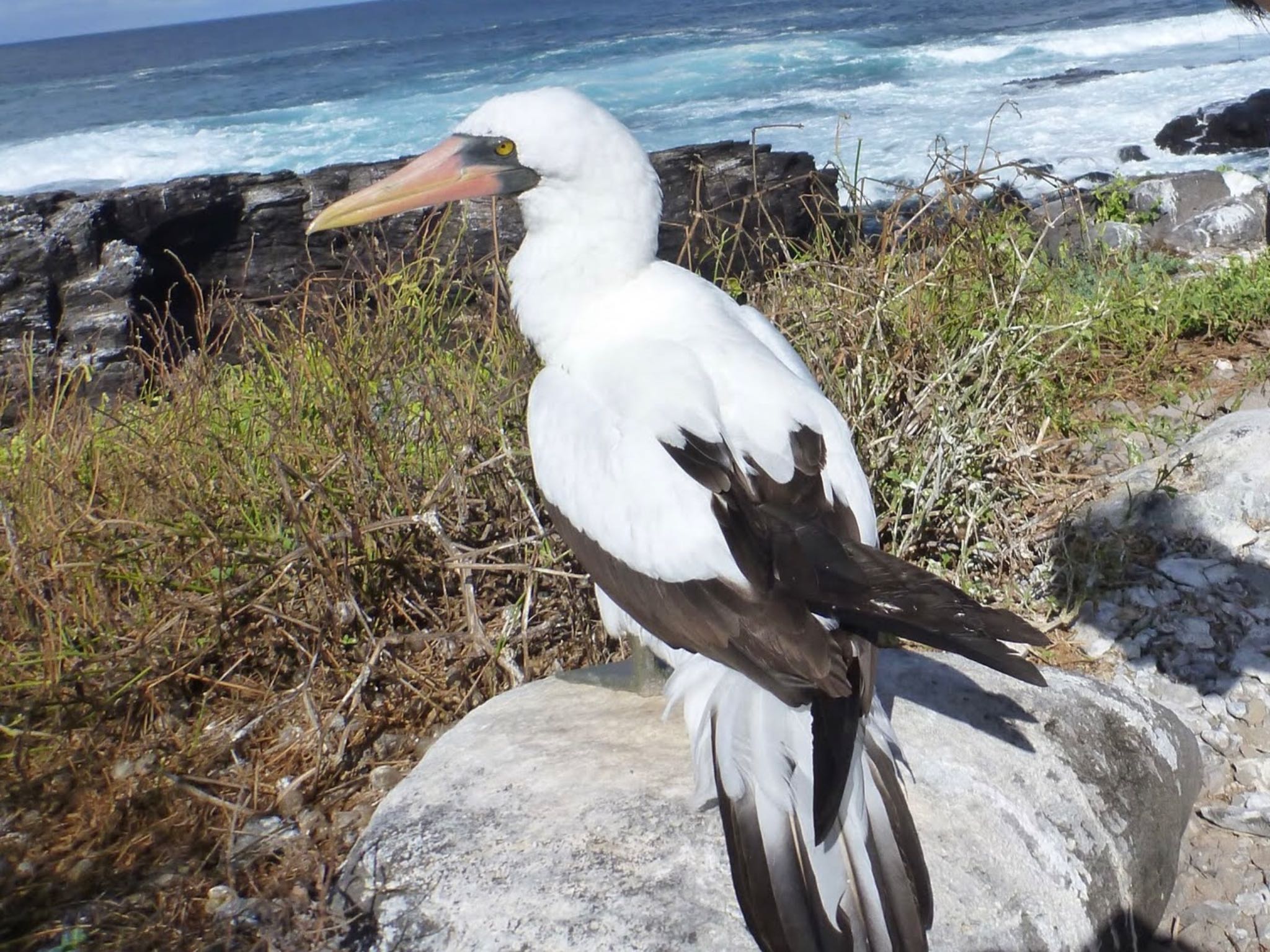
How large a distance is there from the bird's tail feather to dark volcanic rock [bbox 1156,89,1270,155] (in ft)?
51.1

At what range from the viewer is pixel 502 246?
687cm

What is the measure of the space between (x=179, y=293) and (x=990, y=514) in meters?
10.3

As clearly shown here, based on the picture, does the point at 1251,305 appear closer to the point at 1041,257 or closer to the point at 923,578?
the point at 1041,257

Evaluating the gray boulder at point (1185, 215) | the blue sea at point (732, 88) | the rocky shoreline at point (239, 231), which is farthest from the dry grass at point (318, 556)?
the blue sea at point (732, 88)

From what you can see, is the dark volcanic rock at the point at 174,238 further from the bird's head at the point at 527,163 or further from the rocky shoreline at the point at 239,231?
the bird's head at the point at 527,163

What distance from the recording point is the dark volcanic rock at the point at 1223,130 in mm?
14672

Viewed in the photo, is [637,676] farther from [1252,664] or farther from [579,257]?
[1252,664]

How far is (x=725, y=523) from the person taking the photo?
2.15 metres

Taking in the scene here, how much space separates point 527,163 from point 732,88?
2870 centimetres

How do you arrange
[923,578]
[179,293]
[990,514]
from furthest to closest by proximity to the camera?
1. [179,293]
2. [990,514]
3. [923,578]

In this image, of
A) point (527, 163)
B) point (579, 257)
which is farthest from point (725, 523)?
point (527, 163)

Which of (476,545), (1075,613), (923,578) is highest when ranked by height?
(923,578)

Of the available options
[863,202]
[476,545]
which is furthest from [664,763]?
[863,202]

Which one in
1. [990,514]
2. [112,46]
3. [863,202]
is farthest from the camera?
[112,46]
